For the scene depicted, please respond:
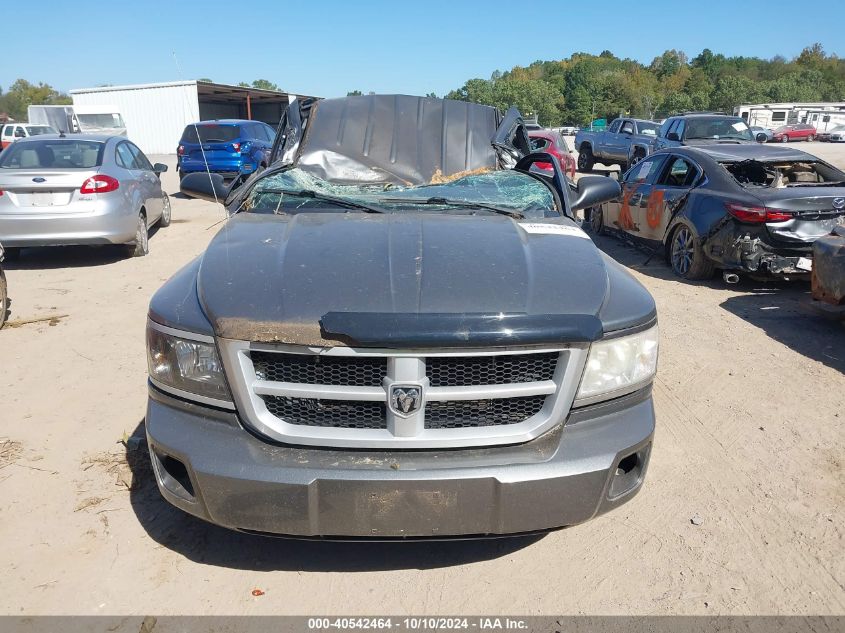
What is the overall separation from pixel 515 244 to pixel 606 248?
7434 millimetres

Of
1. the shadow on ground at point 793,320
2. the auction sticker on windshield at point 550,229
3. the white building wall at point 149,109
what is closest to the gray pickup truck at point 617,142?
the shadow on ground at point 793,320

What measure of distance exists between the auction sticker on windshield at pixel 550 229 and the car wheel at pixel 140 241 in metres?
7.14

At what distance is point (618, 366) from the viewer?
246cm

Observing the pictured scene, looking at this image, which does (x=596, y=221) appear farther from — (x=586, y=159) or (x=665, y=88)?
(x=665, y=88)

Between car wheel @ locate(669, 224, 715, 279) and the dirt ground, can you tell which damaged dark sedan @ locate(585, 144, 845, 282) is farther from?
the dirt ground

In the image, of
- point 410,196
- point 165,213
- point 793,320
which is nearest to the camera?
point 410,196

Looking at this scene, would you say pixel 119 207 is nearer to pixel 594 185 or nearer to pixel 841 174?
pixel 594 185

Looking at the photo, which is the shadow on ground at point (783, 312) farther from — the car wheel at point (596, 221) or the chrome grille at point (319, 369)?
the chrome grille at point (319, 369)

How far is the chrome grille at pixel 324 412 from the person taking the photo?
2322 millimetres

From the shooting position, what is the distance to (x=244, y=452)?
2.28 metres

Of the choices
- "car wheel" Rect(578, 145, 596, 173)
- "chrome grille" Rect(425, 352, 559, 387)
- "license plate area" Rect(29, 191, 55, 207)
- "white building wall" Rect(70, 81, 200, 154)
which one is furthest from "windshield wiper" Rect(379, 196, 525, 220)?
"white building wall" Rect(70, 81, 200, 154)

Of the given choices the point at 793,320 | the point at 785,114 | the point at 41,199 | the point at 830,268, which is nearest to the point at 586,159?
the point at 793,320

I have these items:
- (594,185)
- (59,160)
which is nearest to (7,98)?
(59,160)

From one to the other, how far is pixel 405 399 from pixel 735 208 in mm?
5886
